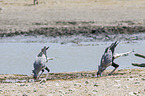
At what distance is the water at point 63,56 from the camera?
13038mm

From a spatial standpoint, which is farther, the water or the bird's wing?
the water

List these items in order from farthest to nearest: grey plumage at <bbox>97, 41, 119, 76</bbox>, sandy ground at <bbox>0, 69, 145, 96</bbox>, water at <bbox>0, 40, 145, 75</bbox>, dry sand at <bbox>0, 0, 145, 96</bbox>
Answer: water at <bbox>0, 40, 145, 75</bbox> < grey plumage at <bbox>97, 41, 119, 76</bbox> < dry sand at <bbox>0, 0, 145, 96</bbox> < sandy ground at <bbox>0, 69, 145, 96</bbox>

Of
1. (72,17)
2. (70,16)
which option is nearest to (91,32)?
(72,17)

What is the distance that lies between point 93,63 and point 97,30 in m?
8.88

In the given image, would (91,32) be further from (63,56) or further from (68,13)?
(63,56)

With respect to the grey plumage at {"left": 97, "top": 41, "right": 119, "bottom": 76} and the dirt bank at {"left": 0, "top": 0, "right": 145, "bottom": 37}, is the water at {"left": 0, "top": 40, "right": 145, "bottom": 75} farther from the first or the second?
the dirt bank at {"left": 0, "top": 0, "right": 145, "bottom": 37}

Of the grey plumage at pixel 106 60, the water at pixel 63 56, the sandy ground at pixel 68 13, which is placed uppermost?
the sandy ground at pixel 68 13

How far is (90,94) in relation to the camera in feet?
22.1

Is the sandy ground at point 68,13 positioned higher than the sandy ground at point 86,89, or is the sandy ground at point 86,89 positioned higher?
the sandy ground at point 68,13

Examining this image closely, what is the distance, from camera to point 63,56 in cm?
1529

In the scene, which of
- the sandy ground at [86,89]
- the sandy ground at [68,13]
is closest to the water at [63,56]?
the sandy ground at [86,89]

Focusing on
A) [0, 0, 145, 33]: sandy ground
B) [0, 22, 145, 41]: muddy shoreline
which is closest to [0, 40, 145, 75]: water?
[0, 22, 145, 41]: muddy shoreline

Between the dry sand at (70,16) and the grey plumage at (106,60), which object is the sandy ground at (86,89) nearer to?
the dry sand at (70,16)

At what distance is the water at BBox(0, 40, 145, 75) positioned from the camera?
1304 centimetres
